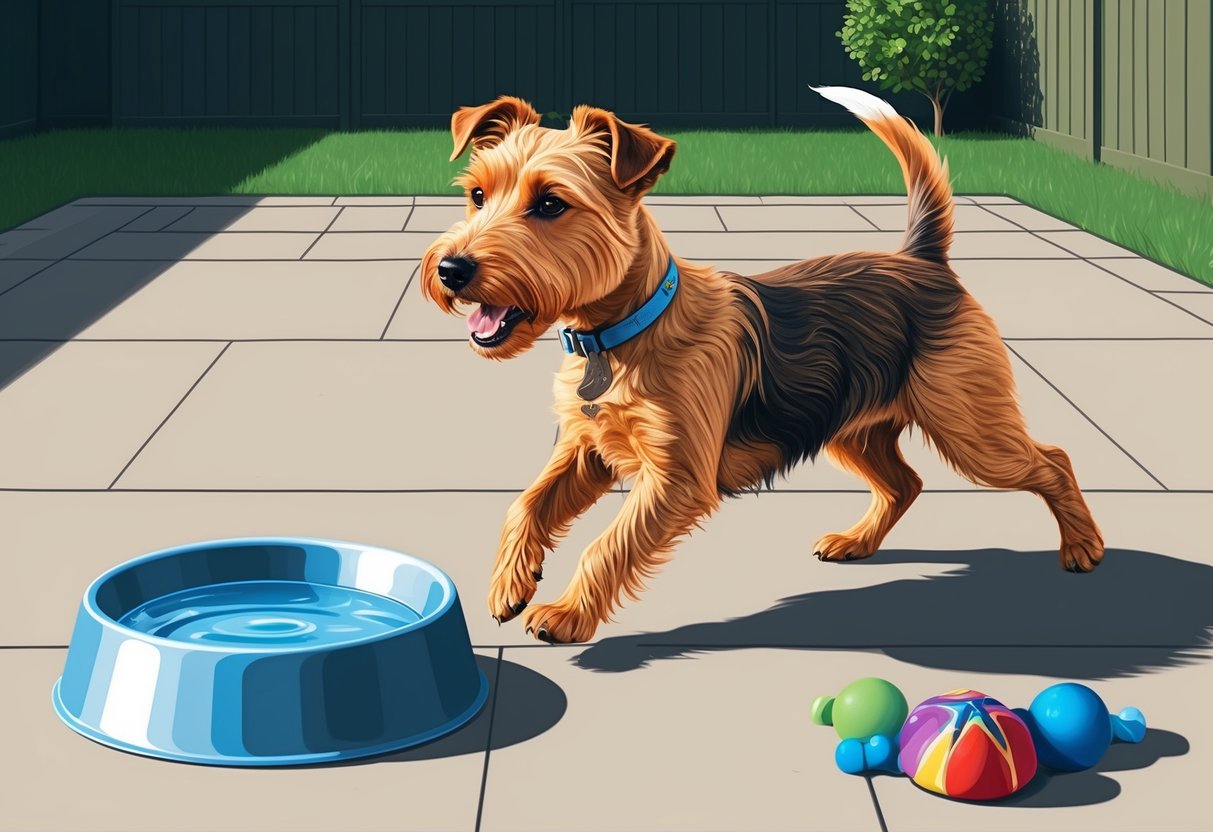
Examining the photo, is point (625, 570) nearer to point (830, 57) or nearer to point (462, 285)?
point (462, 285)

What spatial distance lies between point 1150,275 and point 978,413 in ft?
18.9

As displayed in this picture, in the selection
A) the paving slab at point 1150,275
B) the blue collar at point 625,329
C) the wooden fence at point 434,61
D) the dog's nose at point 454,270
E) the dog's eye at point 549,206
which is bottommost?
the paving slab at point 1150,275

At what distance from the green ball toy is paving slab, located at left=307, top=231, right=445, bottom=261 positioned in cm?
739

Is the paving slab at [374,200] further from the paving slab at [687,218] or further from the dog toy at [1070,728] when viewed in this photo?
the dog toy at [1070,728]

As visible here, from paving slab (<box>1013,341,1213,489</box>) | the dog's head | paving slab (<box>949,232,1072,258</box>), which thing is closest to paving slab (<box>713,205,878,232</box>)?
paving slab (<box>949,232,1072,258</box>)

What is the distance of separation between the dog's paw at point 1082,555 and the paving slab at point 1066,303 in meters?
3.60

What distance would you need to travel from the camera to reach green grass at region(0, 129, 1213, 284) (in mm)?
12877

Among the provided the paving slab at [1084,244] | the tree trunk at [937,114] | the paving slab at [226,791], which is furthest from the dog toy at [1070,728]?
the tree trunk at [937,114]

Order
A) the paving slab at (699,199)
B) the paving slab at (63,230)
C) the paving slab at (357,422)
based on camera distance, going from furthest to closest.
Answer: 1. the paving slab at (699,199)
2. the paving slab at (63,230)
3. the paving slab at (357,422)

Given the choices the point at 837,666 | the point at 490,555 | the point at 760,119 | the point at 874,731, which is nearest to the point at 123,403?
the point at 490,555

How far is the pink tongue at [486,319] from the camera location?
14.0ft

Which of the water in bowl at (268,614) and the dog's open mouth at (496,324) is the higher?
the dog's open mouth at (496,324)

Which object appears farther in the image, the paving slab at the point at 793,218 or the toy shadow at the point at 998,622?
the paving slab at the point at 793,218

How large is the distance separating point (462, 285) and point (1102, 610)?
2018 mm
